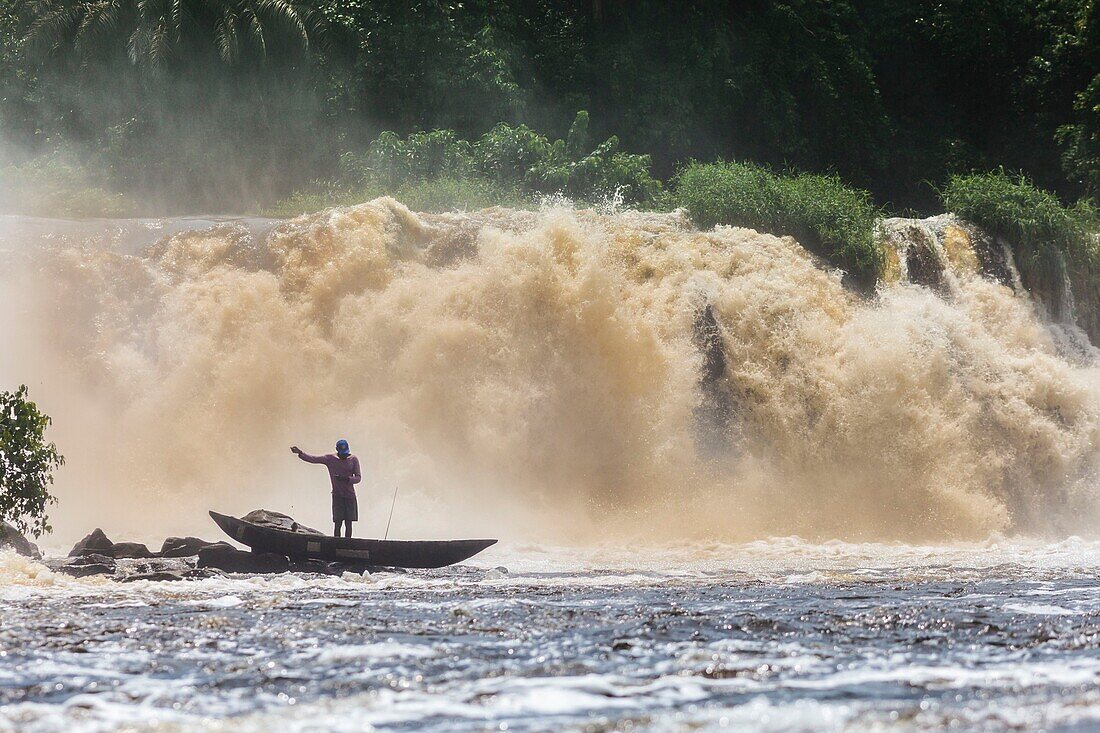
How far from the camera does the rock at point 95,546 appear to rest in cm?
1230

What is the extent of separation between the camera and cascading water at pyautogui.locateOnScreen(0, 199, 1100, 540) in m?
16.4

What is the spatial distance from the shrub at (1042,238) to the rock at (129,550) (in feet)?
47.5

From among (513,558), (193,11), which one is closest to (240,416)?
(513,558)

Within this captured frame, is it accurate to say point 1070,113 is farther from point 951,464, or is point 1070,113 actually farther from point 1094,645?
point 1094,645

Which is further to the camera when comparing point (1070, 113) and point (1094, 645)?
point (1070, 113)

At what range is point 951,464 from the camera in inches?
657

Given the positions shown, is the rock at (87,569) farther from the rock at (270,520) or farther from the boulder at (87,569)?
the rock at (270,520)

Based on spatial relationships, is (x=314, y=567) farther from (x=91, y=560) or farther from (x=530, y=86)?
(x=530, y=86)

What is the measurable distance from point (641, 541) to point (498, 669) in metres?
8.28

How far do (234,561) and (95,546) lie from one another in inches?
59.7

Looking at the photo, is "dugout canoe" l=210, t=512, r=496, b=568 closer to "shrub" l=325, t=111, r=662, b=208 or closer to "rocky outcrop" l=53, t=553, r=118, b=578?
"rocky outcrop" l=53, t=553, r=118, b=578

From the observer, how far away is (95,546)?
12.4m

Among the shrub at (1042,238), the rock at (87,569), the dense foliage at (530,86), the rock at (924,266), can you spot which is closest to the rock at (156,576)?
the rock at (87,569)

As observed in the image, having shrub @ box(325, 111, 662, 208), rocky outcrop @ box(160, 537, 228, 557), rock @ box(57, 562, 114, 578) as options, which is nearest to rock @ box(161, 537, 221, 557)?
rocky outcrop @ box(160, 537, 228, 557)
